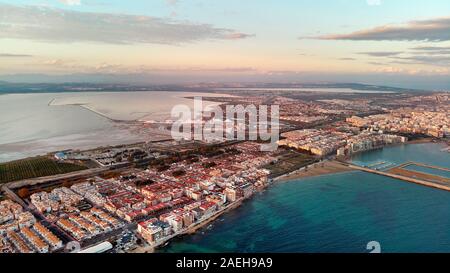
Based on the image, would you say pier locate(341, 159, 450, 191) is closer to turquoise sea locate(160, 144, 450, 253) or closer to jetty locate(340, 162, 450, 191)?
jetty locate(340, 162, 450, 191)

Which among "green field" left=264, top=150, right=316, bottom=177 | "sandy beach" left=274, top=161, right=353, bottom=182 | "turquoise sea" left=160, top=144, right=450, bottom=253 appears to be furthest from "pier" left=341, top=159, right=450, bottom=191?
"green field" left=264, top=150, right=316, bottom=177

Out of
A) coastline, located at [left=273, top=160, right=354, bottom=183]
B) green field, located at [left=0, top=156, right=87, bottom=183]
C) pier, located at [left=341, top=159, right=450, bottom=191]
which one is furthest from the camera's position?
coastline, located at [left=273, top=160, right=354, bottom=183]

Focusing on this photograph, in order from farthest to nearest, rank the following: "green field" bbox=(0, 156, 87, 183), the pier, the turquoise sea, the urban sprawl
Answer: "green field" bbox=(0, 156, 87, 183), the pier, the urban sprawl, the turquoise sea

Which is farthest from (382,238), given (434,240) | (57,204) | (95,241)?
(57,204)

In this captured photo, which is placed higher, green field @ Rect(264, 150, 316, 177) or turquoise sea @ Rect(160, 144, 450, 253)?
green field @ Rect(264, 150, 316, 177)

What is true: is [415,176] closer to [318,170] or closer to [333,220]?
[318,170]
